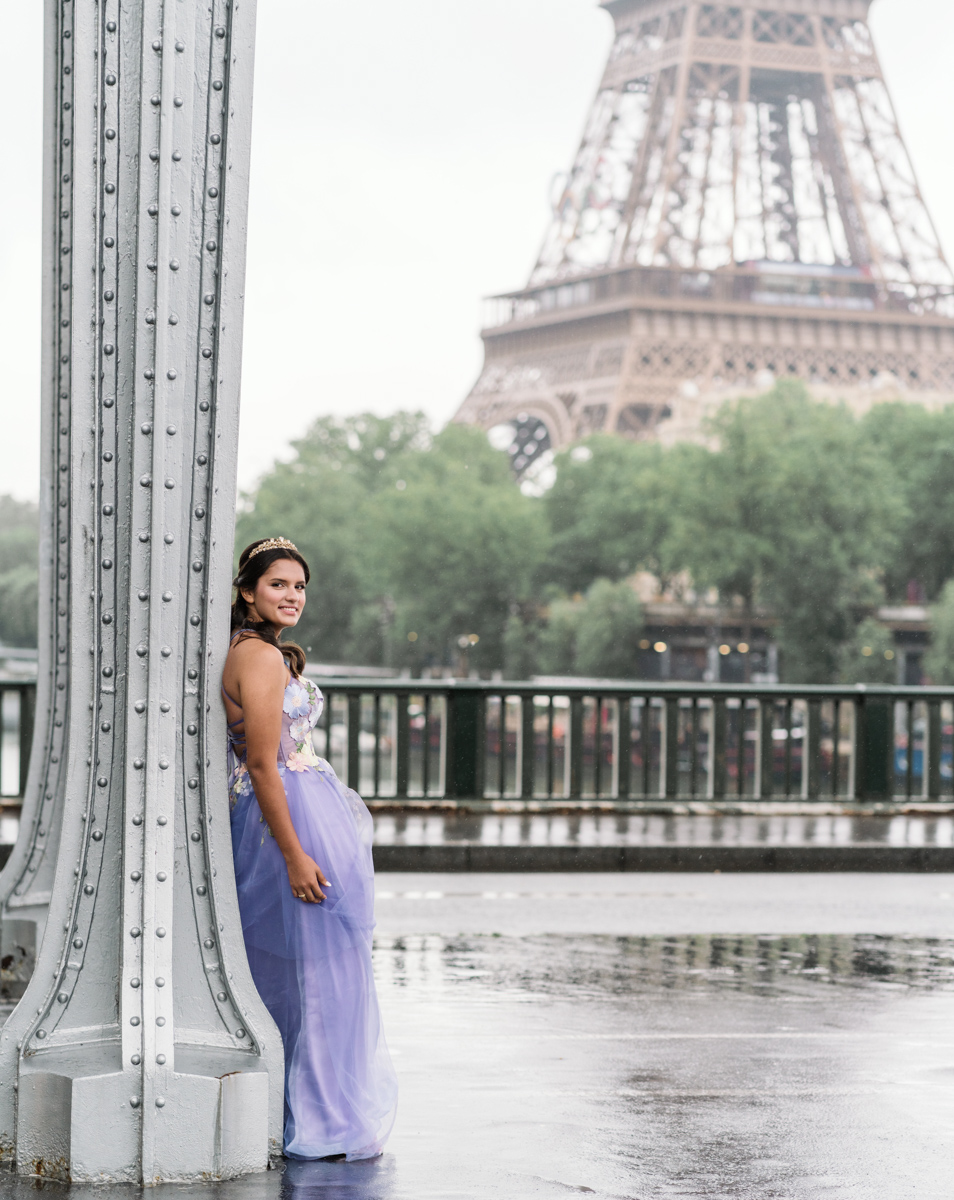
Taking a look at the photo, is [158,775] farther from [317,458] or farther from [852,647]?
[317,458]

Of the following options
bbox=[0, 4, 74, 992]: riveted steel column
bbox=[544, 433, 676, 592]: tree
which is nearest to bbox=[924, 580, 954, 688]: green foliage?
bbox=[544, 433, 676, 592]: tree

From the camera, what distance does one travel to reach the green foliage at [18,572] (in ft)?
289

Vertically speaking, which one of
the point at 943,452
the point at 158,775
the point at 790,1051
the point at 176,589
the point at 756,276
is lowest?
the point at 790,1051

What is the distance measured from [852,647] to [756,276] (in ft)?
75.2

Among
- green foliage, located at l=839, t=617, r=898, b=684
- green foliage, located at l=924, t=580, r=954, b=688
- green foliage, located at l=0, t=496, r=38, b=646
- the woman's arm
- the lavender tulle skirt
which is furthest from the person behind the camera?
green foliage, located at l=0, t=496, r=38, b=646

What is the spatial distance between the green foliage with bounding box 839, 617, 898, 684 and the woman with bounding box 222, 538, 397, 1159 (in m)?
61.2

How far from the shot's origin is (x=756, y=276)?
82375 millimetres

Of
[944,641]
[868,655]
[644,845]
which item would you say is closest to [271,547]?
[644,845]

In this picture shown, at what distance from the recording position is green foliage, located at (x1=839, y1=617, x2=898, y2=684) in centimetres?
6494

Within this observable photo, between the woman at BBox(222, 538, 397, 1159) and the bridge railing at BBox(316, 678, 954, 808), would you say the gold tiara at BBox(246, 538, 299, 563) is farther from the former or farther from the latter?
the bridge railing at BBox(316, 678, 954, 808)

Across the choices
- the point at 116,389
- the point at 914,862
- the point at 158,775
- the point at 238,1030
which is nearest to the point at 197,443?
the point at 116,389

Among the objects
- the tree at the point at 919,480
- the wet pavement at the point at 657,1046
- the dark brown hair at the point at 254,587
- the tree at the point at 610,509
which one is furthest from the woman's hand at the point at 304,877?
the tree at the point at 610,509

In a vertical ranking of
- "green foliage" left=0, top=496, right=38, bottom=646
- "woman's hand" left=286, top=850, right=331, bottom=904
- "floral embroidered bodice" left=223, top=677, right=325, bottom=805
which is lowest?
"woman's hand" left=286, top=850, right=331, bottom=904

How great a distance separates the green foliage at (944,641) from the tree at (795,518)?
3705 mm
